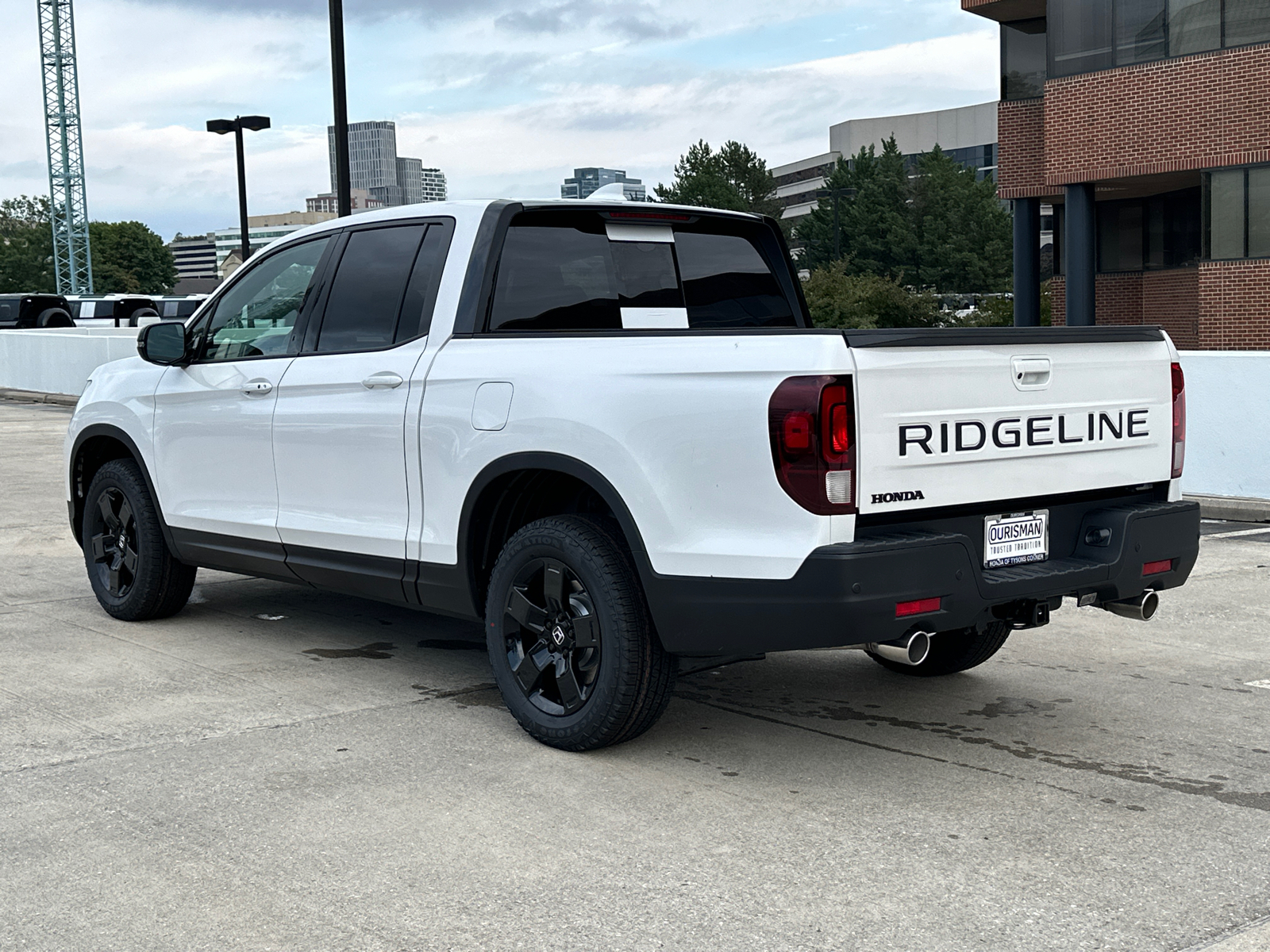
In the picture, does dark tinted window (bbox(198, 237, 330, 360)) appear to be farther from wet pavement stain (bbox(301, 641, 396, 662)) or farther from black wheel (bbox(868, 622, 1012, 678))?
black wheel (bbox(868, 622, 1012, 678))

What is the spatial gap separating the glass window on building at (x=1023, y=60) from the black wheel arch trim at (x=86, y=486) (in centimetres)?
2848

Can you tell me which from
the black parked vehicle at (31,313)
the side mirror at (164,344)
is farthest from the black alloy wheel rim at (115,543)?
the black parked vehicle at (31,313)

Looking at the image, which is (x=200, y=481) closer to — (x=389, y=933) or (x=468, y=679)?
(x=468, y=679)

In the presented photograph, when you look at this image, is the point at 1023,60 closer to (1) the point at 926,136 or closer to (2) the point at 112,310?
(2) the point at 112,310

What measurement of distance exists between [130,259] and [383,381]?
522 feet

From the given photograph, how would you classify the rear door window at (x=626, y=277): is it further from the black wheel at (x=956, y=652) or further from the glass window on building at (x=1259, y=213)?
the glass window on building at (x=1259, y=213)

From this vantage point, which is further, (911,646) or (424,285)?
(424,285)

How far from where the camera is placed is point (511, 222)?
18.9 ft

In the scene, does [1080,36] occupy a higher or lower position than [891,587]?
higher

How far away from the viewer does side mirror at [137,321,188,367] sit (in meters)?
6.95

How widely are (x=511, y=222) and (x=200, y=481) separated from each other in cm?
216

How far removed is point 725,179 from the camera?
9788 centimetres

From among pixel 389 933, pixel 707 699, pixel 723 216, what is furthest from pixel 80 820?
pixel 723 216

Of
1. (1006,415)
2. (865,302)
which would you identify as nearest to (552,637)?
(1006,415)
